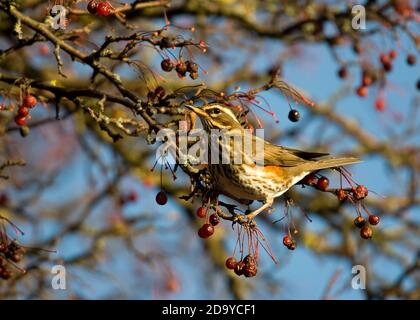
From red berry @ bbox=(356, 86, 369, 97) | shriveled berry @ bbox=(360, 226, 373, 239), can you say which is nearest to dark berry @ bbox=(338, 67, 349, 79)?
red berry @ bbox=(356, 86, 369, 97)

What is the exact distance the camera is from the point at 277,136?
11.6 m

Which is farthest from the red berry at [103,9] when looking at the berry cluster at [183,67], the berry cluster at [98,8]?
the berry cluster at [183,67]

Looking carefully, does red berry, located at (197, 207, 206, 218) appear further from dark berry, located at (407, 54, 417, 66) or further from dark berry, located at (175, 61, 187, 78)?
dark berry, located at (407, 54, 417, 66)

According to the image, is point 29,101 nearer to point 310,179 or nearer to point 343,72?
point 310,179

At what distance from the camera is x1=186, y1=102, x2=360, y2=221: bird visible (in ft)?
19.4

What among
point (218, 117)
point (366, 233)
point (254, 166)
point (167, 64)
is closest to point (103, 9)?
point (167, 64)

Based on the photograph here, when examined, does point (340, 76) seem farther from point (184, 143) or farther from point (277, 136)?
point (184, 143)

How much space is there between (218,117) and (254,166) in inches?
21.2

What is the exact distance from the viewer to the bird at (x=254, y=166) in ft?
19.4

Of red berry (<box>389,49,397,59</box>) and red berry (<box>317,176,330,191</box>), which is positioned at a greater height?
red berry (<box>389,49,397,59</box>)

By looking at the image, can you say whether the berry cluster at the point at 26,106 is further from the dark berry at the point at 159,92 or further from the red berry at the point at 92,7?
the dark berry at the point at 159,92
